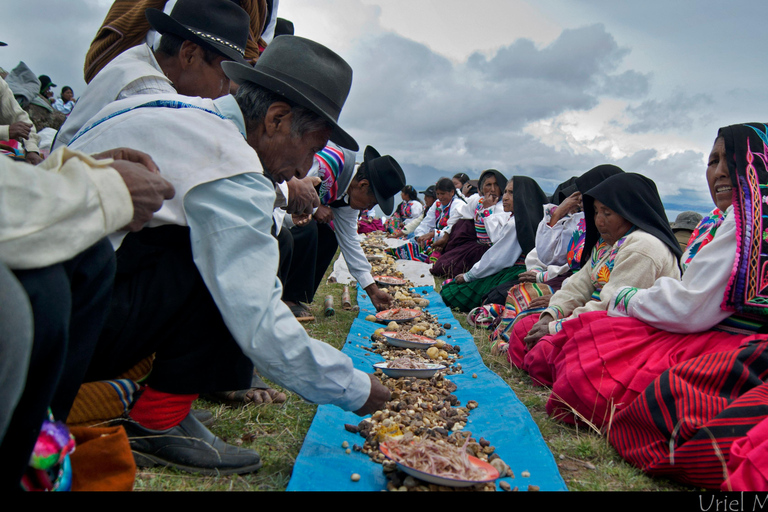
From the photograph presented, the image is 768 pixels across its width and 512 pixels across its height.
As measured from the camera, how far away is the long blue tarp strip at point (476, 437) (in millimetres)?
2107

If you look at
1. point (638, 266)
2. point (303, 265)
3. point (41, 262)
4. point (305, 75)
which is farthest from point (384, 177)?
point (41, 262)

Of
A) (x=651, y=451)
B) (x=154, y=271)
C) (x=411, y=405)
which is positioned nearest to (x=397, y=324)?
(x=411, y=405)

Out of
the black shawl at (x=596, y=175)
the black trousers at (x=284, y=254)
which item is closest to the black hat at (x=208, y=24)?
the black trousers at (x=284, y=254)

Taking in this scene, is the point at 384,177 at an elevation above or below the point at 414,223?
above

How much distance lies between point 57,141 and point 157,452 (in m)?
1.95

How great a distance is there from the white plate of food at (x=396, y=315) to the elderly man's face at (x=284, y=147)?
9.72 feet

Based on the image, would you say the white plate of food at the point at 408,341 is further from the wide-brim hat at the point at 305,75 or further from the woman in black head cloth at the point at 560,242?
the wide-brim hat at the point at 305,75

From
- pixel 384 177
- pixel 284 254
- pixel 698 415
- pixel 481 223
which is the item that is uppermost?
pixel 384 177

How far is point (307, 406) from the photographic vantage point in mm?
2926

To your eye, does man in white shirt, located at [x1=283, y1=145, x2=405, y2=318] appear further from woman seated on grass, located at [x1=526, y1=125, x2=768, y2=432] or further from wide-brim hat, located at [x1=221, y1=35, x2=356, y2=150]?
woman seated on grass, located at [x1=526, y1=125, x2=768, y2=432]

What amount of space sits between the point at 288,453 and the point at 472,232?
7002mm

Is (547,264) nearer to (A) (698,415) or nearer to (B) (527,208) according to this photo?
(B) (527,208)

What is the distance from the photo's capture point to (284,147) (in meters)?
2.28
